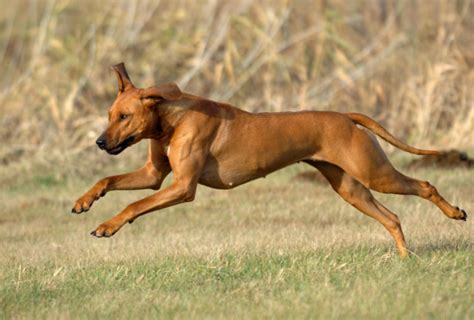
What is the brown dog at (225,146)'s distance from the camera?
8.27 meters

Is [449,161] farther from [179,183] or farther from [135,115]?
[135,115]

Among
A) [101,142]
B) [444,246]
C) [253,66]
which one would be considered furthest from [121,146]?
[253,66]

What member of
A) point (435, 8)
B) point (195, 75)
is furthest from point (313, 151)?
point (435, 8)

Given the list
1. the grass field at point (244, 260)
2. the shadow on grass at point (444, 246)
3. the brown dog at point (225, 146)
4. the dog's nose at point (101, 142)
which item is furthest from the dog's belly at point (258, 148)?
the shadow on grass at point (444, 246)

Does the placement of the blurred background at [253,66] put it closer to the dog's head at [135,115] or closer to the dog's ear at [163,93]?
the dog's head at [135,115]

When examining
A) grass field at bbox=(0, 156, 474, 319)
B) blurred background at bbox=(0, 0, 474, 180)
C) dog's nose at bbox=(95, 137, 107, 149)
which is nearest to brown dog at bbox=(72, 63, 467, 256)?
dog's nose at bbox=(95, 137, 107, 149)

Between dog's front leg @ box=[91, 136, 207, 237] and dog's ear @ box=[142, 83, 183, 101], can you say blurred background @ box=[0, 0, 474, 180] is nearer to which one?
dog's front leg @ box=[91, 136, 207, 237]

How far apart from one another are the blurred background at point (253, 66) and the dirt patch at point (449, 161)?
1.56 m

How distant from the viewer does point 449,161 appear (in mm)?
14383

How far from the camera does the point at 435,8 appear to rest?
18844 mm

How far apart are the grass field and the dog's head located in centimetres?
97

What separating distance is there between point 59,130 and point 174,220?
5.04m

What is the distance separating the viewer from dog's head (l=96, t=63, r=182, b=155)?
820 centimetres

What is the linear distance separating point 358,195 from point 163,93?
6.83ft
